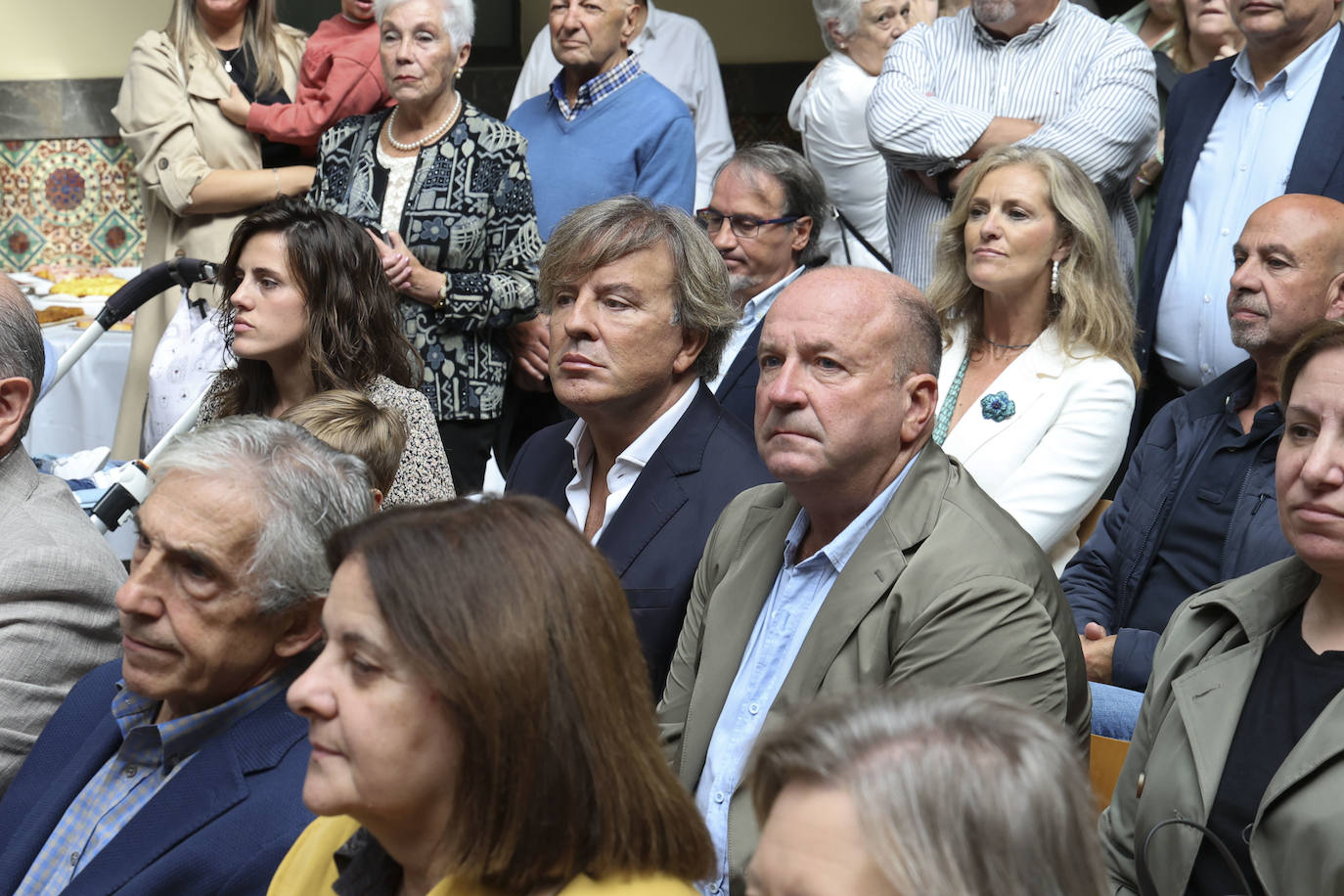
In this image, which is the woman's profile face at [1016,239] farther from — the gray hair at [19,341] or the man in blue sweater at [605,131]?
the gray hair at [19,341]

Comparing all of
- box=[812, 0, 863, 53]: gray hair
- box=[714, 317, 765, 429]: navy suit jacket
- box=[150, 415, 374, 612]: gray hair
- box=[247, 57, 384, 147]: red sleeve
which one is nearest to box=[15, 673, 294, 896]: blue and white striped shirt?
box=[150, 415, 374, 612]: gray hair

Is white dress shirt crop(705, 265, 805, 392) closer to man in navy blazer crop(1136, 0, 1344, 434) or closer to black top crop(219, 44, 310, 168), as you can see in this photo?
man in navy blazer crop(1136, 0, 1344, 434)

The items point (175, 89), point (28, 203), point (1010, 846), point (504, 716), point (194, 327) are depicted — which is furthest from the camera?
point (28, 203)

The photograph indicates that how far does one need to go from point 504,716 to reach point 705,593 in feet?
3.74

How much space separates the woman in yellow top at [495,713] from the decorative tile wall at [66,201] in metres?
6.09

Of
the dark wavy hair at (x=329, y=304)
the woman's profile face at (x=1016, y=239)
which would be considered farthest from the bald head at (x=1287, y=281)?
the dark wavy hair at (x=329, y=304)

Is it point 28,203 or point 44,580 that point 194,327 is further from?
point 28,203

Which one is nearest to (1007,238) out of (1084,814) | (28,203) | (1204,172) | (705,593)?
(1204,172)

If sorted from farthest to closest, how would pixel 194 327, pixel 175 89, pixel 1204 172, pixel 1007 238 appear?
pixel 175 89 < pixel 194 327 < pixel 1204 172 < pixel 1007 238

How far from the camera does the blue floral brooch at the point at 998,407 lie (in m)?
3.32

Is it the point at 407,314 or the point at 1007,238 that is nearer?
the point at 1007,238

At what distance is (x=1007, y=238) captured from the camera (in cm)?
344

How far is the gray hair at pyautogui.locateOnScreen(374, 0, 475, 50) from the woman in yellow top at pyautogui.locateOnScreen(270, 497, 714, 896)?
9.06 ft

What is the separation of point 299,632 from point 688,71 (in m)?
3.82
